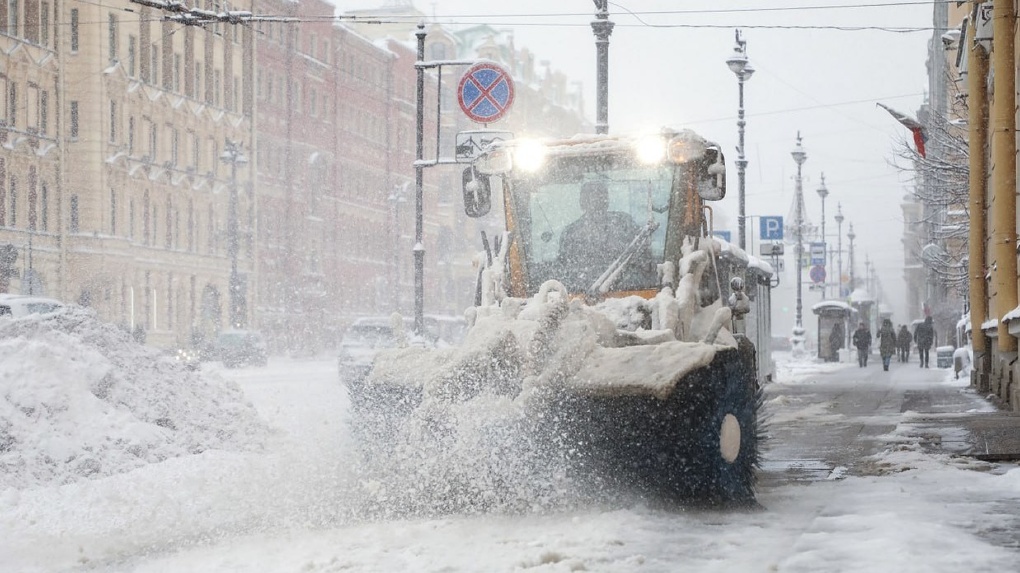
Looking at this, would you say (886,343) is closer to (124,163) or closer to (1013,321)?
(1013,321)

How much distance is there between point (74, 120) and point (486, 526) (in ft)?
153

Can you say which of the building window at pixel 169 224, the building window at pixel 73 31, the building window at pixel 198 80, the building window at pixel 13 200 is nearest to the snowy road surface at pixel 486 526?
the building window at pixel 13 200

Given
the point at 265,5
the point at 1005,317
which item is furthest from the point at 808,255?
the point at 1005,317

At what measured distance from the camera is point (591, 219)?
Answer: 1159 centimetres

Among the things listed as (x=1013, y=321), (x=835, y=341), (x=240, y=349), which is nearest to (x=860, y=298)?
(x=835, y=341)

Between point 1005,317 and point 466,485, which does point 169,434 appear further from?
point 1005,317

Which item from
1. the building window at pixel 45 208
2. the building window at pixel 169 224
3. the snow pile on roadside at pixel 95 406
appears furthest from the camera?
the building window at pixel 169 224

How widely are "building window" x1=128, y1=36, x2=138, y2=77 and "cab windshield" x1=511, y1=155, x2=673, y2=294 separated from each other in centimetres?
4535

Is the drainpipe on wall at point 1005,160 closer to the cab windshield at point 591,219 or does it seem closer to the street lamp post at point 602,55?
the street lamp post at point 602,55

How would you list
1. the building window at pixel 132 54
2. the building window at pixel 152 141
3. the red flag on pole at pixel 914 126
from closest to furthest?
the red flag on pole at pixel 914 126 < the building window at pixel 132 54 < the building window at pixel 152 141

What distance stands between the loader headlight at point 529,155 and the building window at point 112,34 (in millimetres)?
43777

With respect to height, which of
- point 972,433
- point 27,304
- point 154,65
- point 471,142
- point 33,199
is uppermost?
point 154,65

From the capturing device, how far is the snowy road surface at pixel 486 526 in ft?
22.9

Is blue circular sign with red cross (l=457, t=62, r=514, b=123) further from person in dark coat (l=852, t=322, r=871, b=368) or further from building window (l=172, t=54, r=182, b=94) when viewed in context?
building window (l=172, t=54, r=182, b=94)
